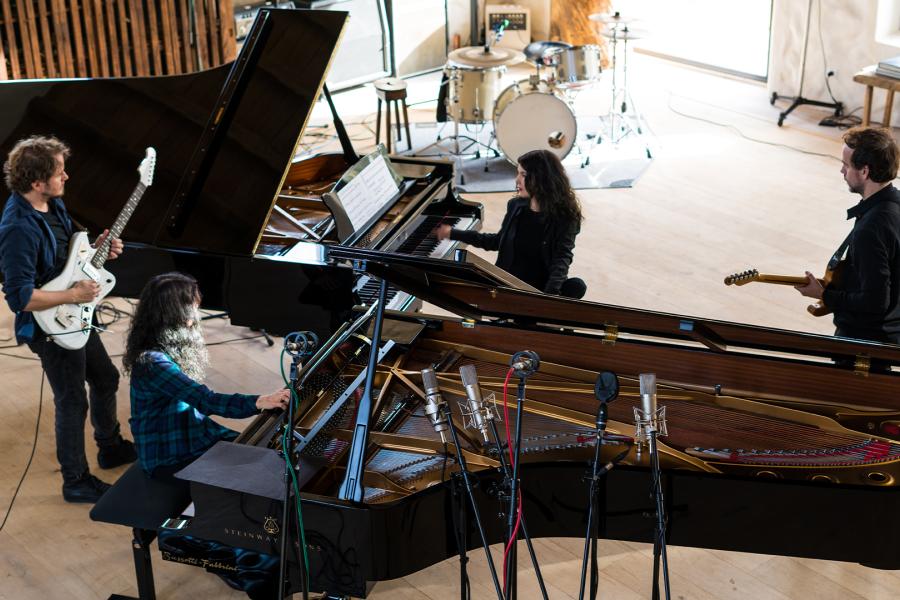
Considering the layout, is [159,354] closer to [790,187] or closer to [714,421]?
[714,421]

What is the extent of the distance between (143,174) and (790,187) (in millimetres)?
5208

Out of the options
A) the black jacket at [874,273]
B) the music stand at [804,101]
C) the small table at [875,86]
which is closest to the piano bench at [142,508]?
the black jacket at [874,273]

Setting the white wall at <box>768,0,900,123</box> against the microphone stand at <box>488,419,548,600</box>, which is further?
the white wall at <box>768,0,900,123</box>

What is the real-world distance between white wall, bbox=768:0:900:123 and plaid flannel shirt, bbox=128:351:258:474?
730 cm

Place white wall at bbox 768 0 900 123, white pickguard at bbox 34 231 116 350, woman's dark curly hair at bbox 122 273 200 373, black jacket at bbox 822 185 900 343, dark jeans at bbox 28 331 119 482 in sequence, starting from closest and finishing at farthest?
1. woman's dark curly hair at bbox 122 273 200 373
2. black jacket at bbox 822 185 900 343
3. white pickguard at bbox 34 231 116 350
4. dark jeans at bbox 28 331 119 482
5. white wall at bbox 768 0 900 123

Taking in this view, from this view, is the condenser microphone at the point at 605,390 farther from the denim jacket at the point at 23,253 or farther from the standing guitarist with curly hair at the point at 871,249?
the denim jacket at the point at 23,253

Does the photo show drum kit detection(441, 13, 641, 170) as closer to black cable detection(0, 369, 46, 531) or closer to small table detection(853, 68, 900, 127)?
small table detection(853, 68, 900, 127)

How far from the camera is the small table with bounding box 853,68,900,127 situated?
8125mm

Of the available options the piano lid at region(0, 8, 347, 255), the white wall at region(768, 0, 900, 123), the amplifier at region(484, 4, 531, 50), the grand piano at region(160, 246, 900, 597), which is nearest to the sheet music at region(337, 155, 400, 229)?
the piano lid at region(0, 8, 347, 255)

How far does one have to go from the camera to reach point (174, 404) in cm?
389

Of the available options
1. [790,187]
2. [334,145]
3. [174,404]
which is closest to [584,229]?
[790,187]

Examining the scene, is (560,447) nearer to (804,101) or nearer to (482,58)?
(482,58)

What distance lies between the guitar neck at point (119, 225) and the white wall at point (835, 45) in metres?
6.85

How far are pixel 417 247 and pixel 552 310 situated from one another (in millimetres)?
1406
